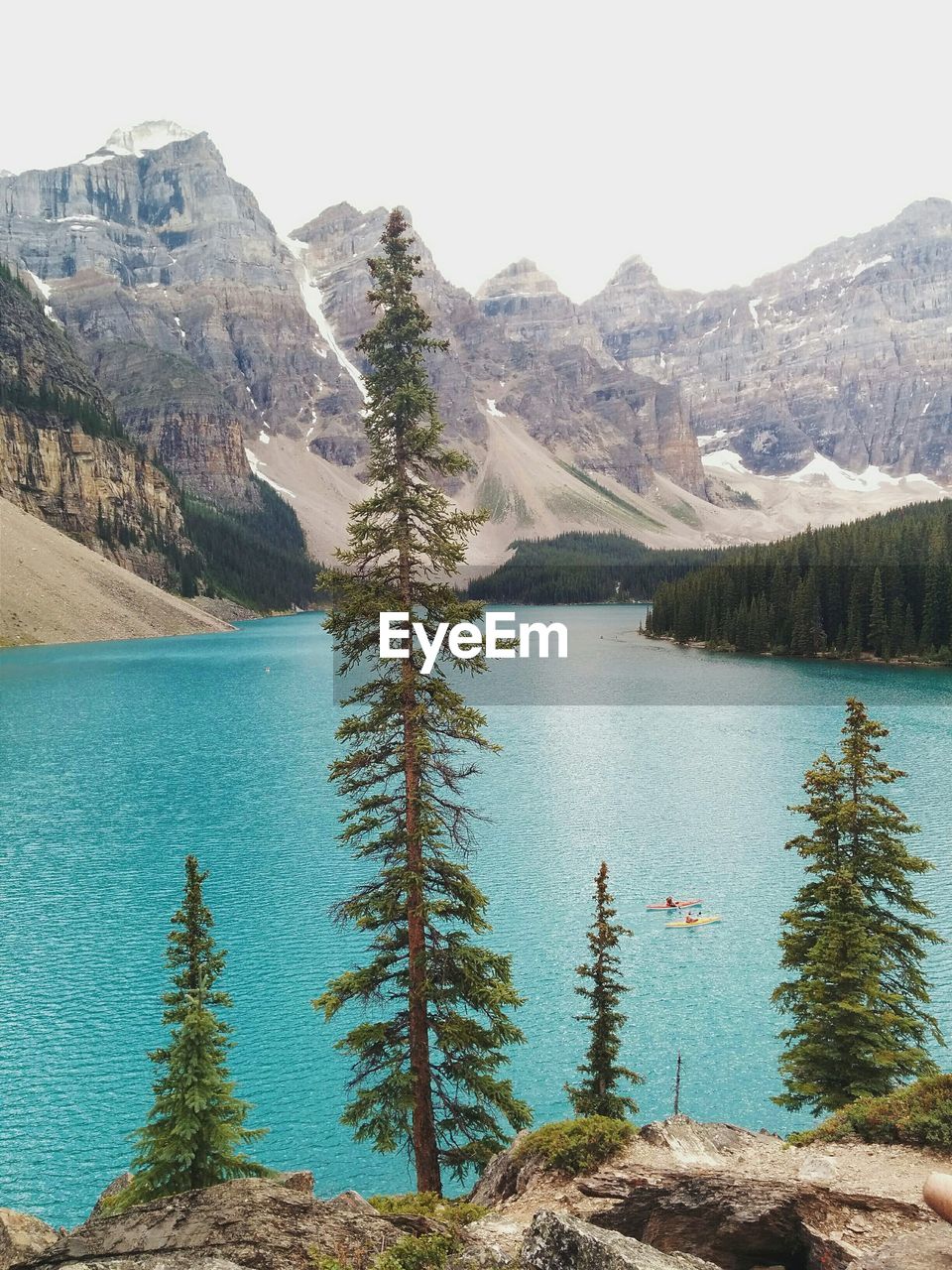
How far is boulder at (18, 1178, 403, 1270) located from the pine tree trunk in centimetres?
678

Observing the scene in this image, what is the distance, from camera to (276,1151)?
20.9 m

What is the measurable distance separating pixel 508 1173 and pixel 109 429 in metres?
215

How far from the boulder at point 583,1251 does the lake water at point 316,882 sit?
13925 mm

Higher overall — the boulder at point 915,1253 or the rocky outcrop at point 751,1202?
the boulder at point 915,1253

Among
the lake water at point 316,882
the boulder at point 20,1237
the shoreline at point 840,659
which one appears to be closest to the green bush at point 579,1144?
the boulder at point 20,1237

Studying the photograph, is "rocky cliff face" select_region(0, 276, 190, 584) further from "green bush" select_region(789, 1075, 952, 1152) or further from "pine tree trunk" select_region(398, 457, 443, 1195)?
"green bush" select_region(789, 1075, 952, 1152)

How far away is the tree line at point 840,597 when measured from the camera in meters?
114

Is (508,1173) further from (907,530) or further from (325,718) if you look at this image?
(907,530)

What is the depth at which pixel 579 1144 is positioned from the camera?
12258 mm

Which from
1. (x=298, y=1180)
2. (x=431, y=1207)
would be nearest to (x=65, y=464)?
(x=298, y=1180)

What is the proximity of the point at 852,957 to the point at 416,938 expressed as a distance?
1043cm

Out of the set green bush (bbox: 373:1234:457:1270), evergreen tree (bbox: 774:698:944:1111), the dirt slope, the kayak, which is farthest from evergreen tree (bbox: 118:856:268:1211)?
the dirt slope

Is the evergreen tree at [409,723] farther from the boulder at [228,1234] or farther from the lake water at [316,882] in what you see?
the boulder at [228,1234]

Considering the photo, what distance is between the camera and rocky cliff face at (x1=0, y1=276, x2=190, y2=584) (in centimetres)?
16762
